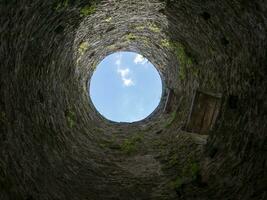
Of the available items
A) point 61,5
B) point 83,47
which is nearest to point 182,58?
point 83,47

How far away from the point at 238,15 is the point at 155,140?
395 centimetres

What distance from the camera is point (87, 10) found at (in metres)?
6.53

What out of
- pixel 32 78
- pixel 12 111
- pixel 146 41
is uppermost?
pixel 146 41

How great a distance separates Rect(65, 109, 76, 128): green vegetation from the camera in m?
7.50

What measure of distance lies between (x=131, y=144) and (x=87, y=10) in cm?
334

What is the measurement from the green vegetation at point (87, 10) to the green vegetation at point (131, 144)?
10.3ft

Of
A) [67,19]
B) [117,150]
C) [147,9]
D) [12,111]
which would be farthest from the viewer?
[117,150]

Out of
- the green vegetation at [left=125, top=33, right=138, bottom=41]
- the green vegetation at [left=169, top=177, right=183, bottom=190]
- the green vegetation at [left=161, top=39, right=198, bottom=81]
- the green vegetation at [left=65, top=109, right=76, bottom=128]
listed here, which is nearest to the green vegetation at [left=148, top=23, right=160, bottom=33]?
the green vegetation at [left=161, top=39, right=198, bottom=81]

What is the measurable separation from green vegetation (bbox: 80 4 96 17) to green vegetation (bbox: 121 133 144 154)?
312 centimetres

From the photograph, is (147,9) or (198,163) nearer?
(198,163)

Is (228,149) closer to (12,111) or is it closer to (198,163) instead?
(198,163)

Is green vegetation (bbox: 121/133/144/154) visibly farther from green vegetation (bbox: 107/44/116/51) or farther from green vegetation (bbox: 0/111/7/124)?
green vegetation (bbox: 0/111/7/124)

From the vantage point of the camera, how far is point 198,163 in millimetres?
6508

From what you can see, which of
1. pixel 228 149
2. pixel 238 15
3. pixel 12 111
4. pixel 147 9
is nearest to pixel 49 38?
pixel 12 111
